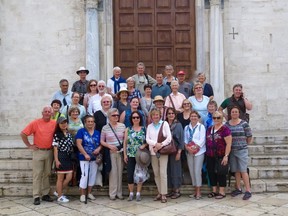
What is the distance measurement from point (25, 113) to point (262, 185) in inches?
257

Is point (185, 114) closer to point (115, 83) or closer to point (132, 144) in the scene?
point (132, 144)

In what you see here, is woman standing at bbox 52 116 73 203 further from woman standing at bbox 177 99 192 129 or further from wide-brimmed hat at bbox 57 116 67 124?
woman standing at bbox 177 99 192 129

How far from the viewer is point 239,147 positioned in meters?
6.16

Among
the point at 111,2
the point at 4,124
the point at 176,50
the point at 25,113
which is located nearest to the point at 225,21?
the point at 176,50

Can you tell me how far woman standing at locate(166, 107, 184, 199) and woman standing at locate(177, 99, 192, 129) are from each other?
10.6 inches

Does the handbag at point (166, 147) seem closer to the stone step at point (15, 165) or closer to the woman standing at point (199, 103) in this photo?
the woman standing at point (199, 103)

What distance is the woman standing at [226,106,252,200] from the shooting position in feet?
20.2

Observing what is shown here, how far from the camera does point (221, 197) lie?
6184 millimetres

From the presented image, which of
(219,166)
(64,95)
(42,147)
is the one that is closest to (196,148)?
(219,166)

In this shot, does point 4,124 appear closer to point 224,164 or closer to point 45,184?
point 45,184

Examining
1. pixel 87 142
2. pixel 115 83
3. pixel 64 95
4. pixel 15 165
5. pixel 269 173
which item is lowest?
pixel 269 173

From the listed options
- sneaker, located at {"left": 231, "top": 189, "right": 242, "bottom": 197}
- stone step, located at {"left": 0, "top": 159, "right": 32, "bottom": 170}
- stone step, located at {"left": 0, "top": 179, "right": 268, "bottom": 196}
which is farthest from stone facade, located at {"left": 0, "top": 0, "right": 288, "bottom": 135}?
sneaker, located at {"left": 231, "top": 189, "right": 242, "bottom": 197}

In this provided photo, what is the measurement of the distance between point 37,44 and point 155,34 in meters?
3.24

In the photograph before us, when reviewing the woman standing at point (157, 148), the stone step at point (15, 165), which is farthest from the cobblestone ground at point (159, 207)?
the stone step at point (15, 165)
